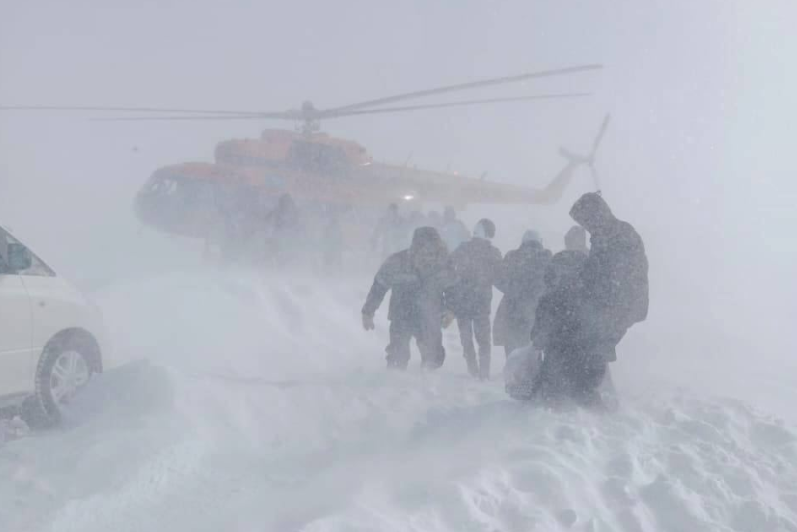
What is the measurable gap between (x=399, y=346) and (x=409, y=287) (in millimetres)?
669

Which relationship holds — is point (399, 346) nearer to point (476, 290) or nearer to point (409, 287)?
point (409, 287)

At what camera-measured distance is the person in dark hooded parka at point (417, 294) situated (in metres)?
7.23

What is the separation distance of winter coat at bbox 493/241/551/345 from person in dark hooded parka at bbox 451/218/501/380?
0.13 m

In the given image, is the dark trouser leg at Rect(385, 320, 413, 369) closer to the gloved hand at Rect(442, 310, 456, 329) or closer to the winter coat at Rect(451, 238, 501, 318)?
the gloved hand at Rect(442, 310, 456, 329)

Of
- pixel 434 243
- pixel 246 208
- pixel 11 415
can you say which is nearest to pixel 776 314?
pixel 246 208

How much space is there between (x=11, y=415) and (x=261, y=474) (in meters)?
2.52

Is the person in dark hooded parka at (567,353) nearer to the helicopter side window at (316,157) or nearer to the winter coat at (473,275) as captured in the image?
the winter coat at (473,275)

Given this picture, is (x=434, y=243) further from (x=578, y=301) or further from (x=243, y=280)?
(x=243, y=280)

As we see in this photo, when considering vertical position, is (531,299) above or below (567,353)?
below

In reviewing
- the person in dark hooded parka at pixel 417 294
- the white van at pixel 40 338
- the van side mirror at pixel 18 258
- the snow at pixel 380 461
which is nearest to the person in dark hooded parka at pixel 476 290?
the person in dark hooded parka at pixel 417 294

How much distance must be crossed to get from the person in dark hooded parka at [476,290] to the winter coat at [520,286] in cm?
13

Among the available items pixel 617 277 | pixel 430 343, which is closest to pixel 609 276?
A: pixel 617 277

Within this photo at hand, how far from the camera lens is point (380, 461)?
13.7 ft

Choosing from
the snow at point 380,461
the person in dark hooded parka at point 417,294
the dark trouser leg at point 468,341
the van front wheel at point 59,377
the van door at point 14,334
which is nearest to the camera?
the snow at point 380,461
